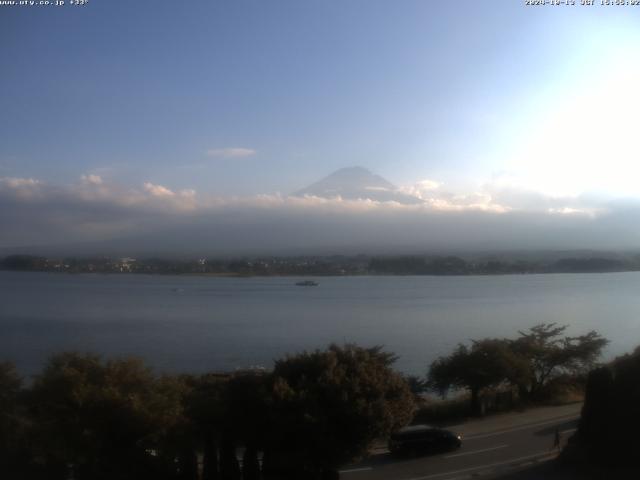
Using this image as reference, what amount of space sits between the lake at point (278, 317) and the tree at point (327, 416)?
488 inches

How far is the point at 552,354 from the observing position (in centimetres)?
1836

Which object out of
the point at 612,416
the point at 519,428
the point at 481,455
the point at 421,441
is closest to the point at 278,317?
the point at 519,428

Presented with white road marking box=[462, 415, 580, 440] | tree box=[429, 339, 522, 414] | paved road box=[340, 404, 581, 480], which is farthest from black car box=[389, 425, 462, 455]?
tree box=[429, 339, 522, 414]

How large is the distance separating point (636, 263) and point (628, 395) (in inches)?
1532

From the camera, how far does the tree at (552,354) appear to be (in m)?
17.7

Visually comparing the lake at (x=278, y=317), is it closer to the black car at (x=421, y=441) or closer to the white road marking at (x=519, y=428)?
the white road marking at (x=519, y=428)

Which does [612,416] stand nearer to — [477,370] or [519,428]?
[519,428]

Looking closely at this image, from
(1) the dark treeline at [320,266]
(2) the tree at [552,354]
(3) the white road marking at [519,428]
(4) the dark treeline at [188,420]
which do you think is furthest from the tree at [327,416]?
(1) the dark treeline at [320,266]

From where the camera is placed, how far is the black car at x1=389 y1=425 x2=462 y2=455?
1054cm

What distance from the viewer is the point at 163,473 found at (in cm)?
787

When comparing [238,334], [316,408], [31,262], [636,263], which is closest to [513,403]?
[316,408]

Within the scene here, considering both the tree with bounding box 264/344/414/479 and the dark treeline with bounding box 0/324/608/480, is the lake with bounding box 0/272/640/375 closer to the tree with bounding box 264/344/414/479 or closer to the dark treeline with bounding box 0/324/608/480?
the dark treeline with bounding box 0/324/608/480

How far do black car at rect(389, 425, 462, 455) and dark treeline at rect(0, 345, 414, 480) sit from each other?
2.02m

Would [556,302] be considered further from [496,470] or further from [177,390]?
[177,390]
